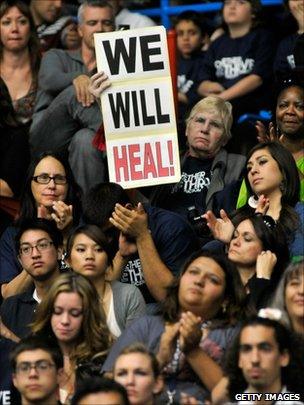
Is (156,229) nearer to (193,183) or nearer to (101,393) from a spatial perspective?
(193,183)

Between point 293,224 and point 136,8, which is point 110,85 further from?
point 136,8

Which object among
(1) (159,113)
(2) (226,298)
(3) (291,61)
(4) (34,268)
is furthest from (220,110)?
(2) (226,298)

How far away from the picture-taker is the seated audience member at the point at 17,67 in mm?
13273

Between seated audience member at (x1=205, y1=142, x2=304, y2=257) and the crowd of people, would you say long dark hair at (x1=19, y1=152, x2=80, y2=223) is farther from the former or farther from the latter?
seated audience member at (x1=205, y1=142, x2=304, y2=257)

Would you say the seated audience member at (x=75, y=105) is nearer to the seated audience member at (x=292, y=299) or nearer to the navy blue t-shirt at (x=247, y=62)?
the navy blue t-shirt at (x=247, y=62)

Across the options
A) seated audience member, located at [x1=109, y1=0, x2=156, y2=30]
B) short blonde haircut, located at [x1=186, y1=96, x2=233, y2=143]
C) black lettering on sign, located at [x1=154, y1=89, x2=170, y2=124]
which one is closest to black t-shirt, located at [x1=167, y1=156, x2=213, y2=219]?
short blonde haircut, located at [x1=186, y1=96, x2=233, y2=143]

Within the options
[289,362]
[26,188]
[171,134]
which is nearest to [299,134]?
[171,134]

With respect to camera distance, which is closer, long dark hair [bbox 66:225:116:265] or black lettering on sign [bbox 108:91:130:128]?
long dark hair [bbox 66:225:116:265]

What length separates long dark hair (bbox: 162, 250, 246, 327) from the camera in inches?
409

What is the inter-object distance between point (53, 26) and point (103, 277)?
400 cm

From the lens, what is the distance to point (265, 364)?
376 inches

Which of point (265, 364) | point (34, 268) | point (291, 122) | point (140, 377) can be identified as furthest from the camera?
point (291, 122)

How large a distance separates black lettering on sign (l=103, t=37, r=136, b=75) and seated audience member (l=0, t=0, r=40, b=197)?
1.65 meters

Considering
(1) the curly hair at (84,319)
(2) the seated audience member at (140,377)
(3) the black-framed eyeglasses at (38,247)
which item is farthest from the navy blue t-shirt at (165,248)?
(2) the seated audience member at (140,377)
